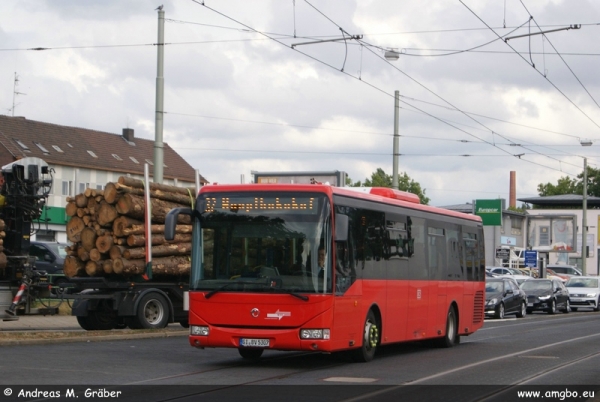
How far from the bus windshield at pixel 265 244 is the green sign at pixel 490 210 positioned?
55412 millimetres

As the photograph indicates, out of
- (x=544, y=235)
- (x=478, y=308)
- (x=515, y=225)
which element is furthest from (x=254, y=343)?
(x=515, y=225)

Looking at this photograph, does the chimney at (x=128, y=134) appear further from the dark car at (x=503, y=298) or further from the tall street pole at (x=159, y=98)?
the tall street pole at (x=159, y=98)

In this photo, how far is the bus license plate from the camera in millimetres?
15094

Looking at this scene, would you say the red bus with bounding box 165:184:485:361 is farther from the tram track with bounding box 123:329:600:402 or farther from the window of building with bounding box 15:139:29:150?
the window of building with bounding box 15:139:29:150

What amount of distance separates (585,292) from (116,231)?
104 feet

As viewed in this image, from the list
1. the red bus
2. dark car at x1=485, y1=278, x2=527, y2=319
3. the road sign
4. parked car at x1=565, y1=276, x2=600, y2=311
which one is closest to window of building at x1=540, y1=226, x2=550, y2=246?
the road sign

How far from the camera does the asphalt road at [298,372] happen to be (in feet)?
39.5

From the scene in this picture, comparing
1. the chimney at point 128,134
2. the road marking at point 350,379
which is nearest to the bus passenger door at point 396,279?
the road marking at point 350,379

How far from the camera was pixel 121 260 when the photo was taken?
2228cm

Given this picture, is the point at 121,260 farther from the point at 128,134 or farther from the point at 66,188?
the point at 128,134

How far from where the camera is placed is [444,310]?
67.4 ft
